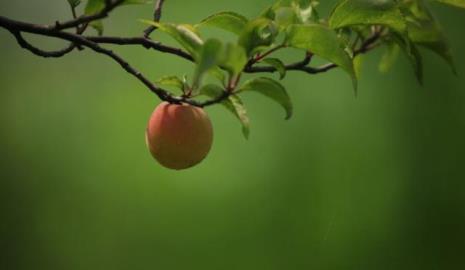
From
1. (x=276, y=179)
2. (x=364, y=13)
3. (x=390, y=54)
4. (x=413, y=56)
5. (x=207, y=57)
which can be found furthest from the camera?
(x=276, y=179)

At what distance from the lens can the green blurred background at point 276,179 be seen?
225 centimetres

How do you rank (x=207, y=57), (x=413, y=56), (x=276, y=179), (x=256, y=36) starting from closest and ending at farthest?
(x=207, y=57)
(x=256, y=36)
(x=413, y=56)
(x=276, y=179)

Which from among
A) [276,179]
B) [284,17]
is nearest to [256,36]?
[284,17]

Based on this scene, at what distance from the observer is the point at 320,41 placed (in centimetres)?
73

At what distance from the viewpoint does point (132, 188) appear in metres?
2.34

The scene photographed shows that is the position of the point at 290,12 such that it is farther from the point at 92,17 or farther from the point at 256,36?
the point at 92,17

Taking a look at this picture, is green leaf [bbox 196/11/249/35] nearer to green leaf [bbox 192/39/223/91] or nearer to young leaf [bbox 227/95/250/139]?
young leaf [bbox 227/95/250/139]

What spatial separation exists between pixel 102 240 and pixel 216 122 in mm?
676

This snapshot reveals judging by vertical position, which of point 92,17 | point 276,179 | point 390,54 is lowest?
point 276,179

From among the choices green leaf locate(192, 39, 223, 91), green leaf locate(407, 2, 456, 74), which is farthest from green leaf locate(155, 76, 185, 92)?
green leaf locate(407, 2, 456, 74)

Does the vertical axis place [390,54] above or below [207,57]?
below

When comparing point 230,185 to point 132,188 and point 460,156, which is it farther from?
point 460,156

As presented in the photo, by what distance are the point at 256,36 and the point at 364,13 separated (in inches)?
7.4

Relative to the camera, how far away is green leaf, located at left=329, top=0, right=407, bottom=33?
79 cm
